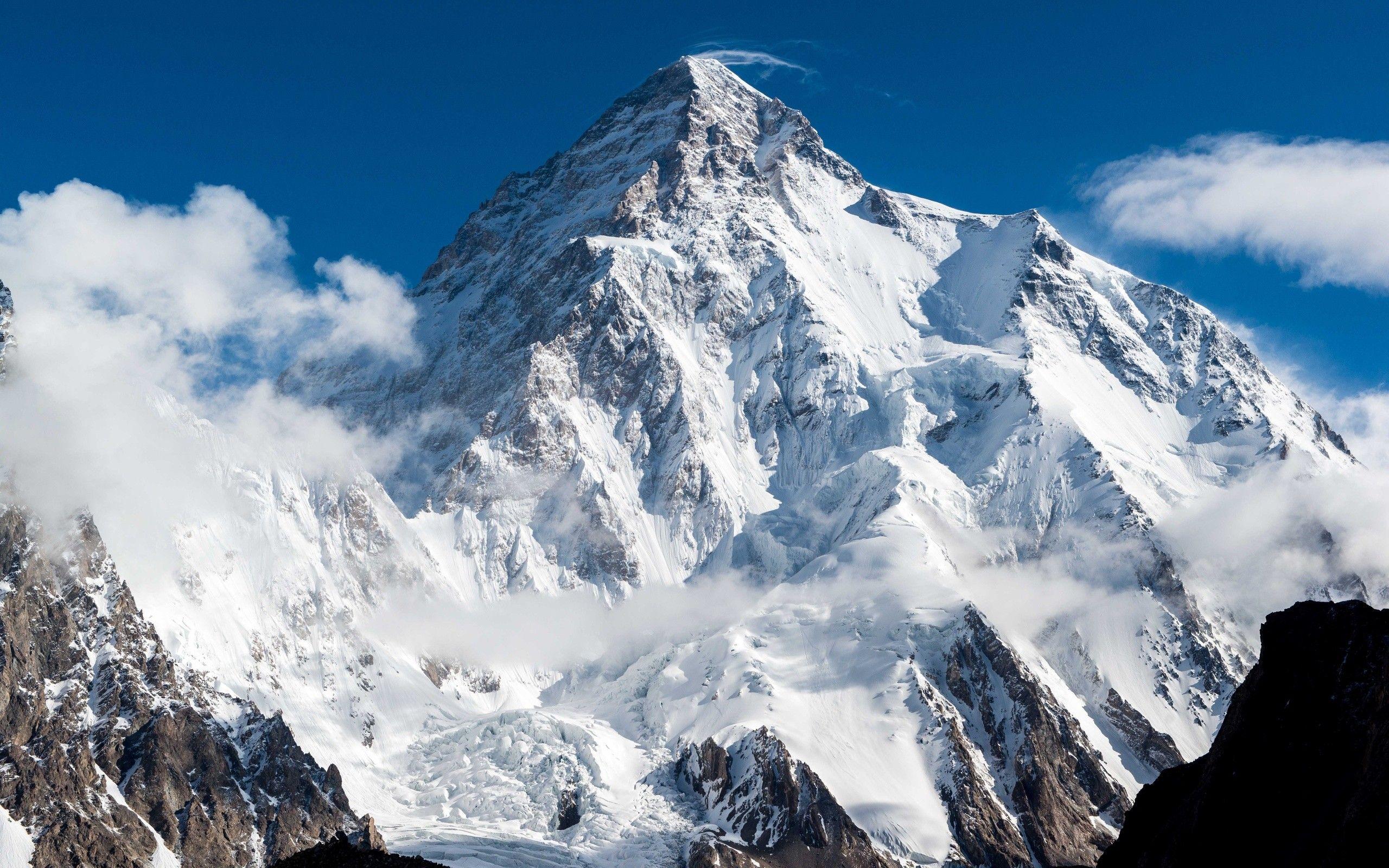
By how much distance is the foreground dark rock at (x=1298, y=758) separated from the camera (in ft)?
136

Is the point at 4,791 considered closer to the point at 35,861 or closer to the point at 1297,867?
the point at 35,861

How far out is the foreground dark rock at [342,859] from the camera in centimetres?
6262

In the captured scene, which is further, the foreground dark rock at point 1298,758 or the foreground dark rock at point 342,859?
the foreground dark rock at point 342,859

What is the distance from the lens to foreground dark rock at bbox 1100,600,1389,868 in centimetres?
4159

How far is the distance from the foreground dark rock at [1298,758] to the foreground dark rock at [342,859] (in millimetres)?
38978

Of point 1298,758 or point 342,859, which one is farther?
point 342,859

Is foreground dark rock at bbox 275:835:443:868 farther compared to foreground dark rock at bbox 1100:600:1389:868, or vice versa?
foreground dark rock at bbox 275:835:443:868

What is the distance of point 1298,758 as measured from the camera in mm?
46406

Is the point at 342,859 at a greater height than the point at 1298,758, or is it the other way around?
the point at 342,859

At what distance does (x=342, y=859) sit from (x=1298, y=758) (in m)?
47.5

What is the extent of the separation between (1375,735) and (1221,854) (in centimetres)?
751

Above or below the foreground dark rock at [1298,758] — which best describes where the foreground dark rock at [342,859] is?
above

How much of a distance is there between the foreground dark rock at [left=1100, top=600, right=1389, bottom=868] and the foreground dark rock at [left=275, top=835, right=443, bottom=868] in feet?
128

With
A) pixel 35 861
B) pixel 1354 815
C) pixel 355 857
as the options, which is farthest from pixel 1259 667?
pixel 35 861
